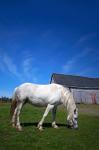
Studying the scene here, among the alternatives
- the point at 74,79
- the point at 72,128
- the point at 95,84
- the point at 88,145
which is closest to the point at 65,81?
the point at 74,79

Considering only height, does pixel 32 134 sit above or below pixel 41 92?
below

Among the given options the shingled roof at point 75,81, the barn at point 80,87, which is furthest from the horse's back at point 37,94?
the shingled roof at point 75,81

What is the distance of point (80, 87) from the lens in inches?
2264

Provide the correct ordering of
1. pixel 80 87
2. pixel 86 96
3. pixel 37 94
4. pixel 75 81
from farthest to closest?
pixel 75 81
pixel 80 87
pixel 86 96
pixel 37 94

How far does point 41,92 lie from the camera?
1304 cm

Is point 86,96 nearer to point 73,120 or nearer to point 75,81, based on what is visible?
point 75,81

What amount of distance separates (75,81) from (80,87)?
3219 millimetres

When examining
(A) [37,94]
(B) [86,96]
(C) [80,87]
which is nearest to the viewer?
(A) [37,94]

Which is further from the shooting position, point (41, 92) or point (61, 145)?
point (41, 92)

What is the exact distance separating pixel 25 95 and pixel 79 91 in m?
44.5

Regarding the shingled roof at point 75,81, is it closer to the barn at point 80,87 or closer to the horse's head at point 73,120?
the barn at point 80,87

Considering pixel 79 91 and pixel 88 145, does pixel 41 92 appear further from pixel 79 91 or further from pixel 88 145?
pixel 79 91

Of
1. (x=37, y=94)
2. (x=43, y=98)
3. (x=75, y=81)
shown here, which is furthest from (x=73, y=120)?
(x=75, y=81)

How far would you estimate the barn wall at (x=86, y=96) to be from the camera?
5528 centimetres
